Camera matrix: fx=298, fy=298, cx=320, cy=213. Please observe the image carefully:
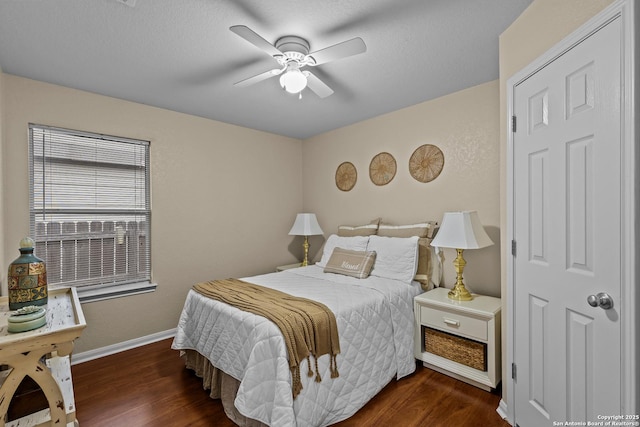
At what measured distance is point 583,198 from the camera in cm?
133

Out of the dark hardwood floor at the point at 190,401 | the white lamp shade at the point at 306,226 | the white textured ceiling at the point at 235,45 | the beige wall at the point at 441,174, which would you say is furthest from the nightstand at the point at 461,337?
the white textured ceiling at the point at 235,45

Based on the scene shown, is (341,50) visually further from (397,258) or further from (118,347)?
(118,347)

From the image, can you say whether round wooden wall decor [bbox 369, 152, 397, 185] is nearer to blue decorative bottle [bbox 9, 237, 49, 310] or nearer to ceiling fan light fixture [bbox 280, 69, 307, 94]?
ceiling fan light fixture [bbox 280, 69, 307, 94]

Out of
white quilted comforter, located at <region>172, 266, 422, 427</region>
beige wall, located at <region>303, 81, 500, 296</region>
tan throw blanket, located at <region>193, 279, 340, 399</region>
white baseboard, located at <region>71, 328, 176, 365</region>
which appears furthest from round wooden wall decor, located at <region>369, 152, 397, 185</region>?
white baseboard, located at <region>71, 328, 176, 365</region>

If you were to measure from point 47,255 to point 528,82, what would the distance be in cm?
386

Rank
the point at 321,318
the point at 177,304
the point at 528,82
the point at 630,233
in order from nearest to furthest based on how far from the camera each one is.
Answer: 1. the point at 630,233
2. the point at 528,82
3. the point at 321,318
4. the point at 177,304

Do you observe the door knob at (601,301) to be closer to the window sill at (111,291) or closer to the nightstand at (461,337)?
the nightstand at (461,337)

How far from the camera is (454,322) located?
2.33 m

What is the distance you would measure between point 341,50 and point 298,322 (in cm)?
165

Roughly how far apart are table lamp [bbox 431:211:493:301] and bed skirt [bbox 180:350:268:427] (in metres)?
1.81

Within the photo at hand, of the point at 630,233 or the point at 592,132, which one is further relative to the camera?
the point at 592,132

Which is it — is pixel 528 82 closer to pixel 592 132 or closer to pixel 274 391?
pixel 592 132

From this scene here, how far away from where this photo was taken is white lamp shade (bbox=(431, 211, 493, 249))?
239cm

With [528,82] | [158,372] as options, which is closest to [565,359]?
[528,82]
